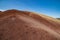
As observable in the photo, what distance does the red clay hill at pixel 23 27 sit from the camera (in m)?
6.38

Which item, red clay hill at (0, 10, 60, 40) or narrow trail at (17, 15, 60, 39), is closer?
red clay hill at (0, 10, 60, 40)

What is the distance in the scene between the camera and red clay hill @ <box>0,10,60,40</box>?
6.38 metres

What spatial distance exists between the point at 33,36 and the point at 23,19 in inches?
55.6

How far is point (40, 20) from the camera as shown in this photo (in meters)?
7.96

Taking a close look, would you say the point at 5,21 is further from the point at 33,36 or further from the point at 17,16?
the point at 33,36

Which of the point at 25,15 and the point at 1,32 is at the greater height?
the point at 25,15

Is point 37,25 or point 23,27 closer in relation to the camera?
point 23,27

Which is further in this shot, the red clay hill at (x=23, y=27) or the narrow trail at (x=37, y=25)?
the narrow trail at (x=37, y=25)

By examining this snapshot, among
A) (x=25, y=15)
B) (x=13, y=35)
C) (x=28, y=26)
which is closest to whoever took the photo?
(x=13, y=35)

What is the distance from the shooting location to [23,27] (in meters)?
6.79

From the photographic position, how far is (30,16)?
795 centimetres

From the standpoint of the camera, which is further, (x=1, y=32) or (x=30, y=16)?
(x=30, y=16)

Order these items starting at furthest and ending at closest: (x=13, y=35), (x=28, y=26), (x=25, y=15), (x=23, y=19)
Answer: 1. (x=25, y=15)
2. (x=23, y=19)
3. (x=28, y=26)
4. (x=13, y=35)

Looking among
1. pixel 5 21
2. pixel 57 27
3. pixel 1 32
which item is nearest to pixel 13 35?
pixel 1 32
